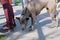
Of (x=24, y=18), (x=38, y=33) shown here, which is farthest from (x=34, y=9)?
(x=38, y=33)

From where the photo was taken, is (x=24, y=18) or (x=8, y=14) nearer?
(x=24, y=18)

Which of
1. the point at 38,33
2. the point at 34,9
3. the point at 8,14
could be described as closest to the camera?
the point at 38,33

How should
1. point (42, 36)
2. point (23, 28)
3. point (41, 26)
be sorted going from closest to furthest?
point (42, 36) < point (23, 28) < point (41, 26)

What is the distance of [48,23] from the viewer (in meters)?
8.27

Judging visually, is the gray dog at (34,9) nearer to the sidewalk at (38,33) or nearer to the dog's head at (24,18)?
the dog's head at (24,18)

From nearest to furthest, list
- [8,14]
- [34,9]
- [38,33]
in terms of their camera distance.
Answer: [38,33]
[34,9]
[8,14]

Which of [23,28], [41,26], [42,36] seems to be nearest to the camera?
[42,36]

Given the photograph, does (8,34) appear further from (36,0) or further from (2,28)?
(36,0)

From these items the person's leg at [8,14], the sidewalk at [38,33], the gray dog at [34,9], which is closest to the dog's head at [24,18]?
the gray dog at [34,9]

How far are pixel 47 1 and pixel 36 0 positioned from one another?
0.37 meters

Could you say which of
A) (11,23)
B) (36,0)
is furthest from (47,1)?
(11,23)

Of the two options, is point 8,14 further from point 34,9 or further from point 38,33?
point 38,33

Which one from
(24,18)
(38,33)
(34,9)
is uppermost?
(34,9)

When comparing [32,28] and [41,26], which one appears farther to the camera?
[41,26]
